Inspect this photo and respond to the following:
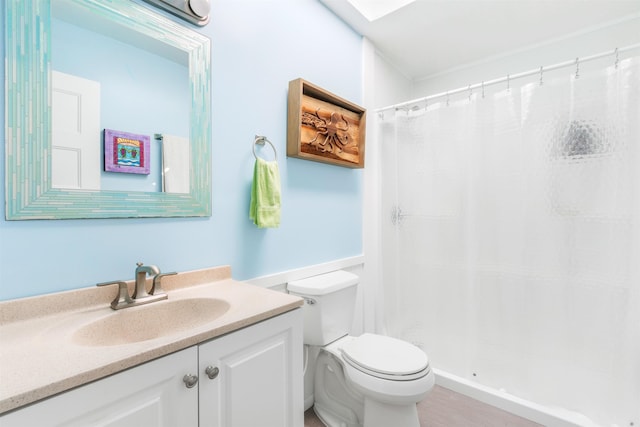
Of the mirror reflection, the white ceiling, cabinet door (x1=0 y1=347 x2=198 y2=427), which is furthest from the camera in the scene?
the white ceiling

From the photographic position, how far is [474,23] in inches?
78.5

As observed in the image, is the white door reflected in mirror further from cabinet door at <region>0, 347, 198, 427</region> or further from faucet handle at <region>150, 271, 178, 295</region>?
cabinet door at <region>0, 347, 198, 427</region>

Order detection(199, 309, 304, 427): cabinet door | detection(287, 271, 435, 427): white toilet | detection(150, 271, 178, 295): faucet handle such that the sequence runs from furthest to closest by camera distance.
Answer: detection(287, 271, 435, 427): white toilet < detection(150, 271, 178, 295): faucet handle < detection(199, 309, 304, 427): cabinet door

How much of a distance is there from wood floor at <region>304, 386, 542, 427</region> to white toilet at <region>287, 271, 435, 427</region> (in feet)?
0.56

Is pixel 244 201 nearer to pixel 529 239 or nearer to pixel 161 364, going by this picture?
pixel 161 364

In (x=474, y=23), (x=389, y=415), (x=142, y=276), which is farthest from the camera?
(x=474, y=23)

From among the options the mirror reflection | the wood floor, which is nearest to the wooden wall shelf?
the mirror reflection

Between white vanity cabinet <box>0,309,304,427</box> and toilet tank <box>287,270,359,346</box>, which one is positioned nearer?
white vanity cabinet <box>0,309,304,427</box>

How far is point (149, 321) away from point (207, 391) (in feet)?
1.16

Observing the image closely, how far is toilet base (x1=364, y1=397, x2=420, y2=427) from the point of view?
1.33m

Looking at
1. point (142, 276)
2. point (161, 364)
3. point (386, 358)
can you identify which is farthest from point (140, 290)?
point (386, 358)

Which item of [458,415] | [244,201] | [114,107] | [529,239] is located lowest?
[458,415]

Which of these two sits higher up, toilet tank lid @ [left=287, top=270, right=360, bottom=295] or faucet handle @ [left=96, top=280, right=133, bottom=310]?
faucet handle @ [left=96, top=280, right=133, bottom=310]

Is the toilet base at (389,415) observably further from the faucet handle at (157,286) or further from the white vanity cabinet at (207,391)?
the faucet handle at (157,286)
